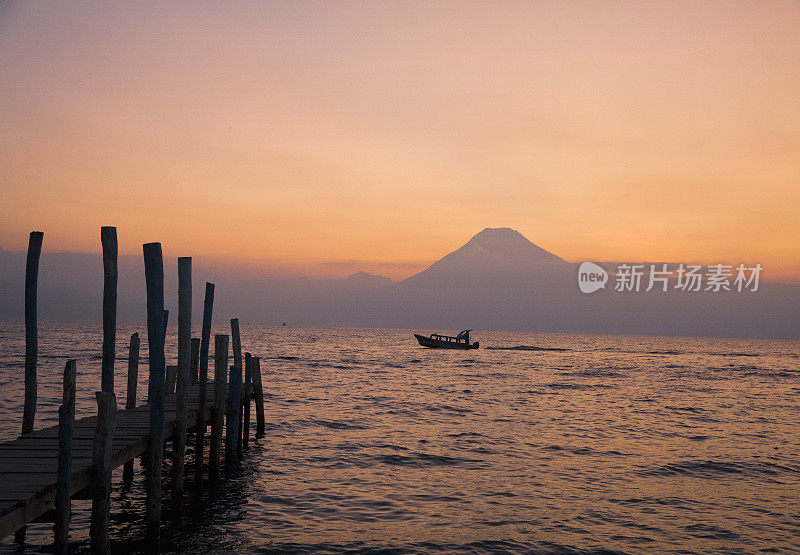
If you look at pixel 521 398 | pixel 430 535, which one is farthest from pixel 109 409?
pixel 521 398

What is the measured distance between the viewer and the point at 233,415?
1362 cm

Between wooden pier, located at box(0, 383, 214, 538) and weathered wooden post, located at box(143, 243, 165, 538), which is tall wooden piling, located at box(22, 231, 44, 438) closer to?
wooden pier, located at box(0, 383, 214, 538)

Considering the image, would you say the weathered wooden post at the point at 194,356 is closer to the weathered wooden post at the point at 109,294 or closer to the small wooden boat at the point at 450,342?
the weathered wooden post at the point at 109,294

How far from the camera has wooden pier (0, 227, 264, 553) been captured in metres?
6.82

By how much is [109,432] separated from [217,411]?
520cm

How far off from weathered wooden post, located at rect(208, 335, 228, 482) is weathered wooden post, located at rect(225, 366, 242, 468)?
0.60m

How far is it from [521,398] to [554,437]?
11.3 m

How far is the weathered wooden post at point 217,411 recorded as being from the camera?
39.6 feet

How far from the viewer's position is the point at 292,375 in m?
40.2

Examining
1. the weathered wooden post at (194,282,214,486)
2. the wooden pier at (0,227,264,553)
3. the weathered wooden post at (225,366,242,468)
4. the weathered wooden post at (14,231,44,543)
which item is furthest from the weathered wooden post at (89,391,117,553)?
→ the weathered wooden post at (225,366,242,468)

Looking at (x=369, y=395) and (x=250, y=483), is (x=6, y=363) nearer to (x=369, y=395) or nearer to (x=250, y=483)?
(x=369, y=395)

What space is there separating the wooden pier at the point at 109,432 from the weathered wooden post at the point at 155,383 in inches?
0.6

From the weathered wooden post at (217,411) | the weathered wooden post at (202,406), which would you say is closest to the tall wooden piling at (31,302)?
the weathered wooden post at (202,406)

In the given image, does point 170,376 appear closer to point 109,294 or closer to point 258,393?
point 258,393
